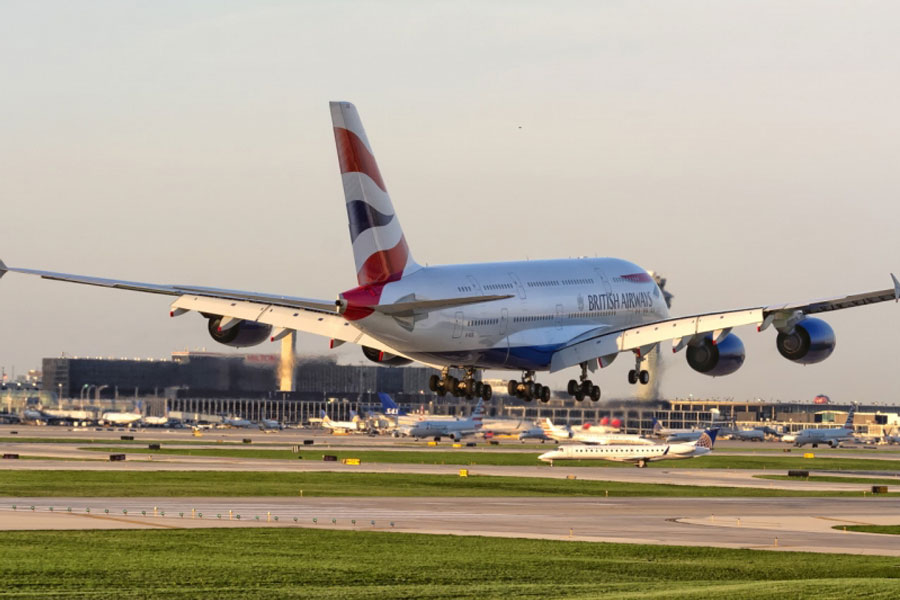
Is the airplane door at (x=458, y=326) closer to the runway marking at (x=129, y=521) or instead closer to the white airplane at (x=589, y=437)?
the runway marking at (x=129, y=521)

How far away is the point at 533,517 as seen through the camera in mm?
63094

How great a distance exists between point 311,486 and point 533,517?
22.8m

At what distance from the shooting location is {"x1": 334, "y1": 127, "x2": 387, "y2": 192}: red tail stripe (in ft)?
190

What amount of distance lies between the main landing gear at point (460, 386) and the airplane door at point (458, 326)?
5.12m

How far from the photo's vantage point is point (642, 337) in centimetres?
6988

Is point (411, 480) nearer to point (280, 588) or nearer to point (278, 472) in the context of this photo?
point (278, 472)

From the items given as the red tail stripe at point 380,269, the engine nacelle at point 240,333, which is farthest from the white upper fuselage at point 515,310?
the engine nacelle at point 240,333

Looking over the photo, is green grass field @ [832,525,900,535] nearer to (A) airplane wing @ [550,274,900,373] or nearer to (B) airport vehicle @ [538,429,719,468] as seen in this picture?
(A) airplane wing @ [550,274,900,373]

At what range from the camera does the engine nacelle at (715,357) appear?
238 ft

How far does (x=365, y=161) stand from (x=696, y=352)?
22656 millimetres

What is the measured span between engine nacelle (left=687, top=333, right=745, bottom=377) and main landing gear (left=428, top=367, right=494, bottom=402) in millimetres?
11188

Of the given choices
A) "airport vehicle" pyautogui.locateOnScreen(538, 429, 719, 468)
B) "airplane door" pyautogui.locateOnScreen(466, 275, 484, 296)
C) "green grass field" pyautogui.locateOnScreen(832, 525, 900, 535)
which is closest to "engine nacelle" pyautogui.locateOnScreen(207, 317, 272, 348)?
"airplane door" pyautogui.locateOnScreen(466, 275, 484, 296)

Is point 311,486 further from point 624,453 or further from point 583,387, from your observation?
point 624,453

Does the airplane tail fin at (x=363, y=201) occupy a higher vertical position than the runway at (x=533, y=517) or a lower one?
higher
